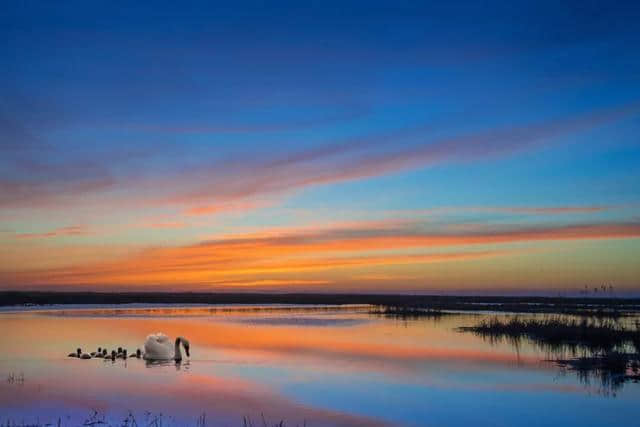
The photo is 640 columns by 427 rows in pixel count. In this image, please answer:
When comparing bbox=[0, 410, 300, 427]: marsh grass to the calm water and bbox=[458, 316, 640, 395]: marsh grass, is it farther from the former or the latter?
bbox=[458, 316, 640, 395]: marsh grass

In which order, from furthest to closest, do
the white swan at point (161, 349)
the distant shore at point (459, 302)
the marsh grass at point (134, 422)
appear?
1. the distant shore at point (459, 302)
2. the white swan at point (161, 349)
3. the marsh grass at point (134, 422)

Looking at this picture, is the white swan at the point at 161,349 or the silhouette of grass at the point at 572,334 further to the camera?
the silhouette of grass at the point at 572,334

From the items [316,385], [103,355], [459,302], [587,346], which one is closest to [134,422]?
[316,385]

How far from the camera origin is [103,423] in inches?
454

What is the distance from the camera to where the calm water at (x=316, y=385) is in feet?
41.4

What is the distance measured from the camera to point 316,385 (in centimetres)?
1622

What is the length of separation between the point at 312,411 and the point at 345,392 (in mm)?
2288

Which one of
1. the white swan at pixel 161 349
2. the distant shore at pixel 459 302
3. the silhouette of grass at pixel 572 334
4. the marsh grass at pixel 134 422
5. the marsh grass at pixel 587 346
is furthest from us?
the distant shore at pixel 459 302

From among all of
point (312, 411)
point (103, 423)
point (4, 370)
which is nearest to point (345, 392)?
point (312, 411)

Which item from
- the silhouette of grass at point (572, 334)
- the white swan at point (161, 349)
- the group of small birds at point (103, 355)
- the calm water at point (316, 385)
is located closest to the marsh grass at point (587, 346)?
the silhouette of grass at point (572, 334)

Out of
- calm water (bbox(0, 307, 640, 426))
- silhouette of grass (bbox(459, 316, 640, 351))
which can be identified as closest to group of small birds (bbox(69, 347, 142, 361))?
calm water (bbox(0, 307, 640, 426))

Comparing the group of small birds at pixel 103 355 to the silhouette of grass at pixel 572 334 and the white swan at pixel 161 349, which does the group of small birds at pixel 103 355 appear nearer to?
the white swan at pixel 161 349

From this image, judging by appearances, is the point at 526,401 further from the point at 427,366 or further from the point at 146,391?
the point at 146,391

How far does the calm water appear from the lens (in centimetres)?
1262
